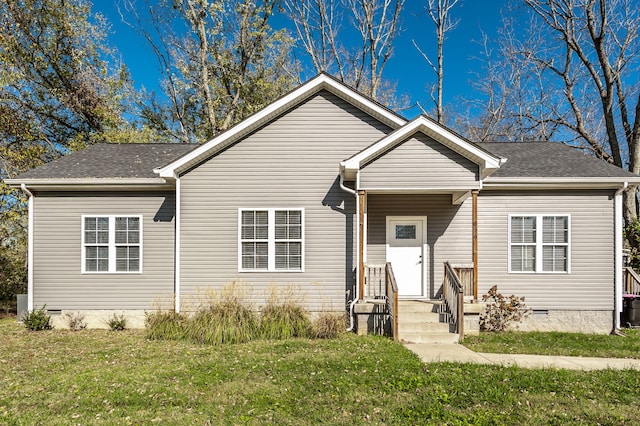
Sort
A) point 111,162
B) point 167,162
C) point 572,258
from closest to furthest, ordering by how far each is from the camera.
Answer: point 572,258 → point 111,162 → point 167,162

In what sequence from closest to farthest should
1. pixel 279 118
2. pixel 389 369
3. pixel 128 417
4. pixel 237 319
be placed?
pixel 128 417
pixel 389 369
pixel 237 319
pixel 279 118

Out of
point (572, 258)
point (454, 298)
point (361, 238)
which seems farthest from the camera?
point (572, 258)

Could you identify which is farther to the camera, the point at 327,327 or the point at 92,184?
the point at 92,184

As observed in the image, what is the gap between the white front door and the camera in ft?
34.1

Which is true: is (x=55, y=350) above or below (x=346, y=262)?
below

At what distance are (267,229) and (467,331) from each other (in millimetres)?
5135

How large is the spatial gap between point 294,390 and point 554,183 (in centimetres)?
817

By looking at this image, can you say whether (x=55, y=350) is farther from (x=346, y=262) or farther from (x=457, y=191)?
(x=457, y=191)

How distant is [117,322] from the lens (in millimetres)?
9977

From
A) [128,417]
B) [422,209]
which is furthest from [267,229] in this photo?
[128,417]

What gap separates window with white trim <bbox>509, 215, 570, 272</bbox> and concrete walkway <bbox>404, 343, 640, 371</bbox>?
127 inches

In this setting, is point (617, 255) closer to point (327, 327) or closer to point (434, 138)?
point (434, 138)

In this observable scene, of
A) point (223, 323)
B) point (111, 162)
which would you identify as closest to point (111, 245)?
point (111, 162)

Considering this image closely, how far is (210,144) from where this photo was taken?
31.8ft
